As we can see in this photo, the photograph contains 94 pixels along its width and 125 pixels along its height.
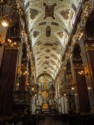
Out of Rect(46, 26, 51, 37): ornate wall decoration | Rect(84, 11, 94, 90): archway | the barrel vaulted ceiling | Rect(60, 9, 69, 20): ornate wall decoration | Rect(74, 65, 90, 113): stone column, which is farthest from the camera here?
Rect(46, 26, 51, 37): ornate wall decoration

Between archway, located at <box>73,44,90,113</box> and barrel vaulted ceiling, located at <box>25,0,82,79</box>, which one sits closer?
archway, located at <box>73,44,90,113</box>

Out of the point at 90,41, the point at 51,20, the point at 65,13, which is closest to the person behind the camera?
the point at 90,41

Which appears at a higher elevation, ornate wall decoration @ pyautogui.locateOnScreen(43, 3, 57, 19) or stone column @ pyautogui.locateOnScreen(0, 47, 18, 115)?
ornate wall decoration @ pyautogui.locateOnScreen(43, 3, 57, 19)

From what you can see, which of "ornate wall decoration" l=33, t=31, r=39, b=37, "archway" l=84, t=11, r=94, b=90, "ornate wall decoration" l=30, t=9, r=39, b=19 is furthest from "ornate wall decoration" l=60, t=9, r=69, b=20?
"archway" l=84, t=11, r=94, b=90

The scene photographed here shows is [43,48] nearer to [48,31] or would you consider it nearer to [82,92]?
[48,31]

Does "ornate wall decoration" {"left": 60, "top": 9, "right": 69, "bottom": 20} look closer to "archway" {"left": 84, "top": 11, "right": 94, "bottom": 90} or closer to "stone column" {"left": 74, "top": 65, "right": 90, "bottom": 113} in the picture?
"archway" {"left": 84, "top": 11, "right": 94, "bottom": 90}

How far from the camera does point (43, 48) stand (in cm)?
2356

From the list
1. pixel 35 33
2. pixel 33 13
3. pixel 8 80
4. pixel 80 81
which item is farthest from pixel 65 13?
pixel 8 80

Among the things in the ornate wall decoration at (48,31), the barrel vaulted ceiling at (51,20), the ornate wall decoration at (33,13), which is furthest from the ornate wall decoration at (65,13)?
the ornate wall decoration at (48,31)

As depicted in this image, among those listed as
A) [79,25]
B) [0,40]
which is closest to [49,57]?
[79,25]

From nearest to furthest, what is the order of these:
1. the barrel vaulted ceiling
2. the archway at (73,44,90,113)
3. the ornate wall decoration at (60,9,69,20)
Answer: the archway at (73,44,90,113), the barrel vaulted ceiling, the ornate wall decoration at (60,9,69,20)

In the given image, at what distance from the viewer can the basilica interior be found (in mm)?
8258

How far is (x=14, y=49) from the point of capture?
10.5m

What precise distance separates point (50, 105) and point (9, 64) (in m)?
24.6
